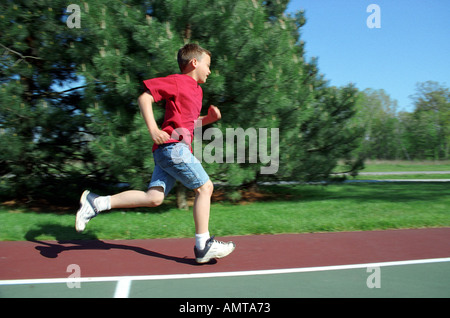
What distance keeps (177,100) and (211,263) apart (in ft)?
6.02

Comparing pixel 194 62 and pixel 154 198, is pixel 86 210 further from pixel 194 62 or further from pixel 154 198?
pixel 194 62

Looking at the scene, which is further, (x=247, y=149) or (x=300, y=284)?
(x=247, y=149)

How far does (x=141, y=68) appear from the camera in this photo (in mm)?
7211

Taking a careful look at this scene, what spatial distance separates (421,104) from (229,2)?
5077 centimetres

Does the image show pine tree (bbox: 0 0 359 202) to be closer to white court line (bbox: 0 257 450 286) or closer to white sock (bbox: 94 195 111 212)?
white sock (bbox: 94 195 111 212)

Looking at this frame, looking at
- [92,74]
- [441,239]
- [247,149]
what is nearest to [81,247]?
[92,74]

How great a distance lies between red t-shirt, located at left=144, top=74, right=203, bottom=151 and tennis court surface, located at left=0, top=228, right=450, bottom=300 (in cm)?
140

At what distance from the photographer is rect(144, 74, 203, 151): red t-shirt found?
162 inches

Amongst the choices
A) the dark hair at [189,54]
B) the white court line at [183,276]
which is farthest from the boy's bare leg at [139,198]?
the dark hair at [189,54]

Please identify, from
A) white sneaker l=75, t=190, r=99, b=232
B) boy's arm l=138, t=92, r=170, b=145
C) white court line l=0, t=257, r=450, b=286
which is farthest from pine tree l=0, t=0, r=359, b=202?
white court line l=0, t=257, r=450, b=286

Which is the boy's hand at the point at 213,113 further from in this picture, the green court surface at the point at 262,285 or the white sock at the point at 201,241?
the green court surface at the point at 262,285

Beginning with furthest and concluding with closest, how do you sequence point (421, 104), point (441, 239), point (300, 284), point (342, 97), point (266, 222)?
point (421, 104) → point (342, 97) → point (266, 222) → point (441, 239) → point (300, 284)

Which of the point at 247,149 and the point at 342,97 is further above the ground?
the point at 342,97

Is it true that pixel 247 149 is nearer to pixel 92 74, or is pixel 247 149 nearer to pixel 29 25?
pixel 92 74
